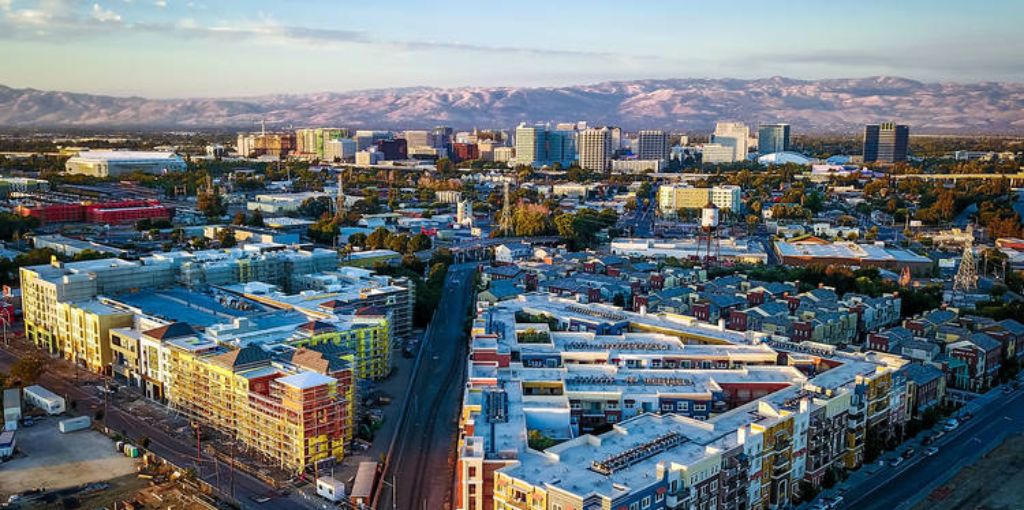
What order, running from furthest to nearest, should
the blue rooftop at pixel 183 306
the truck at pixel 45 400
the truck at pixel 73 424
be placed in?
the blue rooftop at pixel 183 306
the truck at pixel 45 400
the truck at pixel 73 424

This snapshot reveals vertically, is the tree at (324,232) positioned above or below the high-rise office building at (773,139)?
below

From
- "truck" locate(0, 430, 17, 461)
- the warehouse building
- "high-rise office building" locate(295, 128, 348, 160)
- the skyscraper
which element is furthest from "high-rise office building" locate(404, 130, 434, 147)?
"truck" locate(0, 430, 17, 461)

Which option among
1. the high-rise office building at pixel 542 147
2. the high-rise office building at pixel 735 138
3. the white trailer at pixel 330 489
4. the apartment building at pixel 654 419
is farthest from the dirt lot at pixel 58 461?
the high-rise office building at pixel 735 138

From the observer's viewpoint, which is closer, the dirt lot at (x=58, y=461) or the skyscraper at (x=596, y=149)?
the dirt lot at (x=58, y=461)

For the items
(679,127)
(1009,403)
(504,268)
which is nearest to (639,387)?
(1009,403)

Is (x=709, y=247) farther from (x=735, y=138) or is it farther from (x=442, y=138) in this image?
(x=442, y=138)

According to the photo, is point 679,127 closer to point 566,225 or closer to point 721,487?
point 566,225

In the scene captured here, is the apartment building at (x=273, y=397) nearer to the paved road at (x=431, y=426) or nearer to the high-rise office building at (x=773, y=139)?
the paved road at (x=431, y=426)
